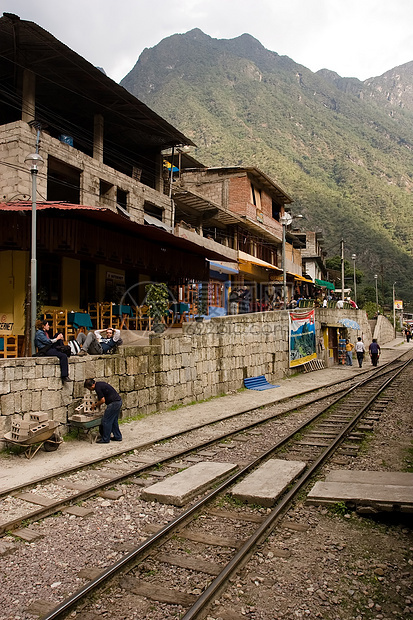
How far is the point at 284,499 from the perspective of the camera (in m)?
6.44

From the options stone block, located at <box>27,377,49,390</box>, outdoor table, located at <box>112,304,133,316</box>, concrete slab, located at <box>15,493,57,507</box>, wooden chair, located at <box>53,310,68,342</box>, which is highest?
outdoor table, located at <box>112,304,133,316</box>

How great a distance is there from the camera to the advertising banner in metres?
22.5

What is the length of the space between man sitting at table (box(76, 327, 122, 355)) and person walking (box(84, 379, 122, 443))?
142 cm

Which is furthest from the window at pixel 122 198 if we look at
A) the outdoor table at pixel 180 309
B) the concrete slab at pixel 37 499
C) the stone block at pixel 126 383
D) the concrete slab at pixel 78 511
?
the concrete slab at pixel 78 511

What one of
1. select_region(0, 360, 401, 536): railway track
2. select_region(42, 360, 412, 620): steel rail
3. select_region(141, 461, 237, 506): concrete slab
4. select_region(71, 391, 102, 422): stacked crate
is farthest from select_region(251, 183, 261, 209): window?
select_region(141, 461, 237, 506): concrete slab

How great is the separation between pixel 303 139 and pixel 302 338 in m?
122

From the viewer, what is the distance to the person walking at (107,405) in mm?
9789

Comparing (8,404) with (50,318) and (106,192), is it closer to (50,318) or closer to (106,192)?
(50,318)

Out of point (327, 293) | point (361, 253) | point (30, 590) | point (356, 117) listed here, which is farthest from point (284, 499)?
point (356, 117)

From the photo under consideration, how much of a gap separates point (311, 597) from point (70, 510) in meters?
3.44

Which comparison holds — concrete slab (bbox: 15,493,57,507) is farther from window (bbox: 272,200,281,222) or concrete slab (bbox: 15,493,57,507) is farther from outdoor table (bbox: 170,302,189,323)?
window (bbox: 272,200,281,222)

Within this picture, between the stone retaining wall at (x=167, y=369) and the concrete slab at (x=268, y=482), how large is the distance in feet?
15.5

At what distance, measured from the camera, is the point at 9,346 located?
13.6 m

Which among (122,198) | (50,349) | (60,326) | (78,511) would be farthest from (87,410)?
(122,198)
